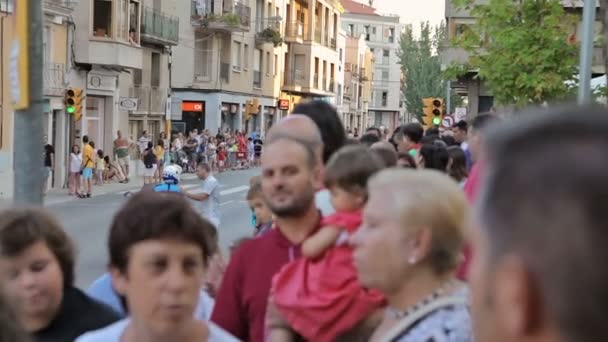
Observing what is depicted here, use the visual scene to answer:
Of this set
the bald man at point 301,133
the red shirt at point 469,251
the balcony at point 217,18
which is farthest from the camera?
the balcony at point 217,18

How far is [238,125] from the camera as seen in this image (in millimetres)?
60406

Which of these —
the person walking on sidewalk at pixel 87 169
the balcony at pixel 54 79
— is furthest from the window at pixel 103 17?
the person walking on sidewalk at pixel 87 169

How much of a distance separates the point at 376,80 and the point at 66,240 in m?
134

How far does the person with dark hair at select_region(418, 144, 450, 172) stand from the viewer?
8938 mm

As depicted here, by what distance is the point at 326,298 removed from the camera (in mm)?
3373

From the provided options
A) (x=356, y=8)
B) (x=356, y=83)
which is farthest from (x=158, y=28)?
(x=356, y=8)

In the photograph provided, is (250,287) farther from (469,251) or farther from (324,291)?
(469,251)

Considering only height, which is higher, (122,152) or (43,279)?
(43,279)

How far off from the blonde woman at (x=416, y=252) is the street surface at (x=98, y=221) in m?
10.2

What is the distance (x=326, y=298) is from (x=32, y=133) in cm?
233

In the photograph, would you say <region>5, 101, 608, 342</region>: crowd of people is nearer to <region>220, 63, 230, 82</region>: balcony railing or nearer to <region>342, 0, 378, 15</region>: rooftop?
<region>220, 63, 230, 82</region>: balcony railing

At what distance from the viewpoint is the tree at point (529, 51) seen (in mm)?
21359

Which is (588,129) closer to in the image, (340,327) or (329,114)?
(340,327)

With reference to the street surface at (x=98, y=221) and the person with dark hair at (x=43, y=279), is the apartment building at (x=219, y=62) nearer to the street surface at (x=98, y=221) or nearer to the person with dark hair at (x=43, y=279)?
the street surface at (x=98, y=221)
